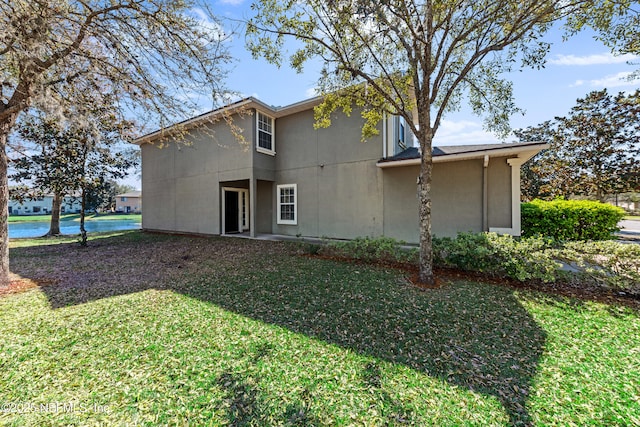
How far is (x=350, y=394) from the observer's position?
2.25 m

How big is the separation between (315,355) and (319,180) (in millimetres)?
8081

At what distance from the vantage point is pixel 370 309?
3943 mm

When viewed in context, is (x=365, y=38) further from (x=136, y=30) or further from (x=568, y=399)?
(x=568, y=399)

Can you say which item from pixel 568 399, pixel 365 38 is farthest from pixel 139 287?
pixel 365 38

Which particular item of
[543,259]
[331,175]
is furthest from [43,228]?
[543,259]

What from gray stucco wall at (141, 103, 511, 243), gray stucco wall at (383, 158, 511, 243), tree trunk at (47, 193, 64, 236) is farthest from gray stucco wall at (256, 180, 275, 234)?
tree trunk at (47, 193, 64, 236)

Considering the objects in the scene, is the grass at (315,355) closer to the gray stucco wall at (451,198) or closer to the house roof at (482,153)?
the gray stucco wall at (451,198)

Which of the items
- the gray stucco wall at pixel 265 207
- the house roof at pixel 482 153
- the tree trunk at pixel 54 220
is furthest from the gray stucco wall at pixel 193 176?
the house roof at pixel 482 153

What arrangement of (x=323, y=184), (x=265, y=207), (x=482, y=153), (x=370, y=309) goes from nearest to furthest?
1. (x=370, y=309)
2. (x=482, y=153)
3. (x=323, y=184)
4. (x=265, y=207)

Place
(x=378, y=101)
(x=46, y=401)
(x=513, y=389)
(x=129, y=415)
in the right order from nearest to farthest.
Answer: (x=129, y=415), (x=46, y=401), (x=513, y=389), (x=378, y=101)

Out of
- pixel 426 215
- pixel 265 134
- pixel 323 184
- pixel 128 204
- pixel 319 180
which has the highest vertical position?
pixel 265 134

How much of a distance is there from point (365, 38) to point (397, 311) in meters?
5.58

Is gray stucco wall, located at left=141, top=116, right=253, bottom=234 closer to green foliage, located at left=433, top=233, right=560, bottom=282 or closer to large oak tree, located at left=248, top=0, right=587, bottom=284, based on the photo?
large oak tree, located at left=248, top=0, right=587, bottom=284

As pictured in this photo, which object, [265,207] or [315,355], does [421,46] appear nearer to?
[315,355]
